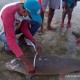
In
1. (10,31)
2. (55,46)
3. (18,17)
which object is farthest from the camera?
(55,46)

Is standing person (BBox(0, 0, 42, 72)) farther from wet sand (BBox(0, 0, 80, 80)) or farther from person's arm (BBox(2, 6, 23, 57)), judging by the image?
wet sand (BBox(0, 0, 80, 80))

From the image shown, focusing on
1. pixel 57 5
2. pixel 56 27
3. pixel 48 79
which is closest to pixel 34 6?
pixel 48 79

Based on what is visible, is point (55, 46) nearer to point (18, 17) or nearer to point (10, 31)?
point (18, 17)

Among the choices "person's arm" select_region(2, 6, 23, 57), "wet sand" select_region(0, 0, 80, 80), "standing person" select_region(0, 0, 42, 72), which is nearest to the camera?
"standing person" select_region(0, 0, 42, 72)

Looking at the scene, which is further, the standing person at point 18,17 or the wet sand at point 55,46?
the wet sand at point 55,46

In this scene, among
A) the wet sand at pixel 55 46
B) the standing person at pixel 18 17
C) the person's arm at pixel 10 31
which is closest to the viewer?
the standing person at pixel 18 17

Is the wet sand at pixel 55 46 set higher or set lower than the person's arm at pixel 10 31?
lower

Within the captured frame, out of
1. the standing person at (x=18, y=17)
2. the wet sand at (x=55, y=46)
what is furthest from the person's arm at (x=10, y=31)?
the wet sand at (x=55, y=46)

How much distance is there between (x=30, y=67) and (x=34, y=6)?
904 mm

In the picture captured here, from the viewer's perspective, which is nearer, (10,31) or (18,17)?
(10,31)

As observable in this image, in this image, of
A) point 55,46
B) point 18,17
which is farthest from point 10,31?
point 55,46

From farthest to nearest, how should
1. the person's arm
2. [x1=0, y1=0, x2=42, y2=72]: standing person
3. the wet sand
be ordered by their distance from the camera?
the wet sand, the person's arm, [x1=0, y1=0, x2=42, y2=72]: standing person

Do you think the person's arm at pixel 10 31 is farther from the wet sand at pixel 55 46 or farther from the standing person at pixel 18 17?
the wet sand at pixel 55 46

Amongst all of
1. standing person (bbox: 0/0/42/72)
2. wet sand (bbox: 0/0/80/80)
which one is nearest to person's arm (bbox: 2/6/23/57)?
standing person (bbox: 0/0/42/72)
